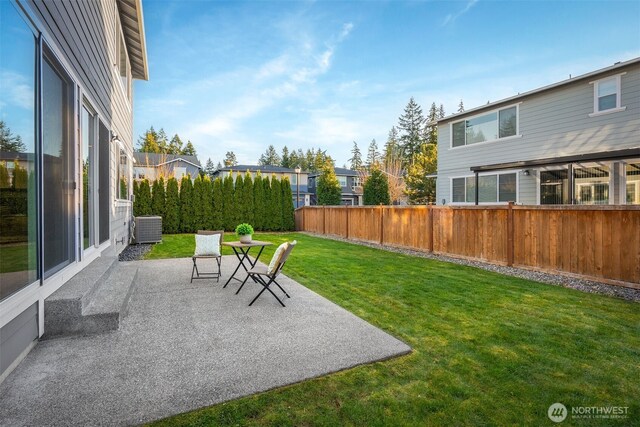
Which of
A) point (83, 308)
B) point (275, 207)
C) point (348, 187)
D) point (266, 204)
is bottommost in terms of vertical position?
point (83, 308)

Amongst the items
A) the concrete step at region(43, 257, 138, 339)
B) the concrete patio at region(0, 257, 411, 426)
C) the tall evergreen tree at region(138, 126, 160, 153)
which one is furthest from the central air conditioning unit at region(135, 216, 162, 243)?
the tall evergreen tree at region(138, 126, 160, 153)

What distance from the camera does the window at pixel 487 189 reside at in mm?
11828

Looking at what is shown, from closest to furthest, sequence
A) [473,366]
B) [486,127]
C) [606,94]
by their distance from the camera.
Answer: [473,366]
[606,94]
[486,127]

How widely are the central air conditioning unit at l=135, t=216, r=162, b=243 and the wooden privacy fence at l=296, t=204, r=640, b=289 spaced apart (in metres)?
7.61

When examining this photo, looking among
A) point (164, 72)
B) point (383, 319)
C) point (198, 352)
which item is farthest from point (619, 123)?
Answer: point (164, 72)

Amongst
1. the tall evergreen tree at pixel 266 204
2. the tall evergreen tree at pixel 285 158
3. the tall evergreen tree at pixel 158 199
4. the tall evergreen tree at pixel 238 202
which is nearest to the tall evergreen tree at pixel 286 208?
the tall evergreen tree at pixel 266 204

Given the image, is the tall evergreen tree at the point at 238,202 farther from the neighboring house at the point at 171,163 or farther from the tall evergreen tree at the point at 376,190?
the neighboring house at the point at 171,163

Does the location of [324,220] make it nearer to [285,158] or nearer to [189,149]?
[189,149]

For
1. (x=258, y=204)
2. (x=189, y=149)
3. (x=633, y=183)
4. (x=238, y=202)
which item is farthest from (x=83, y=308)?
(x=189, y=149)

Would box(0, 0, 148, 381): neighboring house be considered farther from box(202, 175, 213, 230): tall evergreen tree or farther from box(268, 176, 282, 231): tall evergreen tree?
box(268, 176, 282, 231): tall evergreen tree

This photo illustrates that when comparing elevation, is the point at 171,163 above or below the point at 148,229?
above

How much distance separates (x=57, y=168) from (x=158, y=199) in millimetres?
12432

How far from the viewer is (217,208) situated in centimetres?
1633

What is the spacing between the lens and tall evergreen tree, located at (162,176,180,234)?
15258 millimetres
